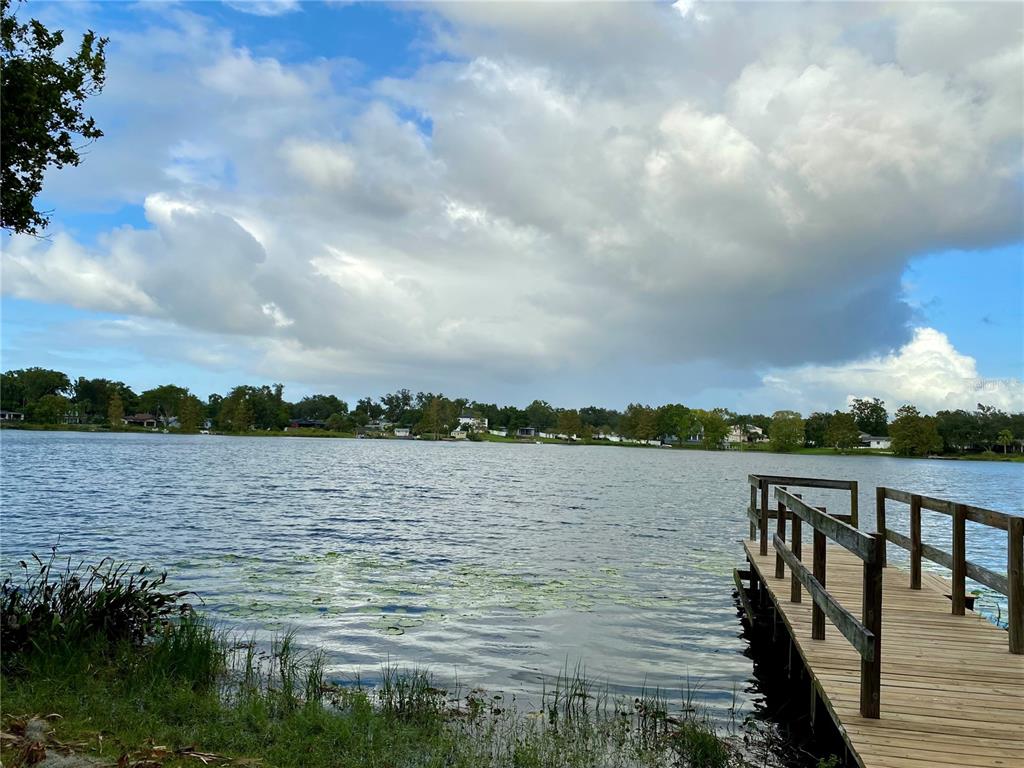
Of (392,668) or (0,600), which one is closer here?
(0,600)

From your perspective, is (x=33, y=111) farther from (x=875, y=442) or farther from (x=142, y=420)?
(x=142, y=420)

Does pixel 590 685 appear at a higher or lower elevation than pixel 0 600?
lower

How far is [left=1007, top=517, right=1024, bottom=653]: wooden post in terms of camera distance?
7356 mm

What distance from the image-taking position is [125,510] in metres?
27.3

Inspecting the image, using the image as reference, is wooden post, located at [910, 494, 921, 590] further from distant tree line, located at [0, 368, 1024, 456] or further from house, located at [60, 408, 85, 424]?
house, located at [60, 408, 85, 424]

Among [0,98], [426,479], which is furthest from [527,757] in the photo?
[426,479]

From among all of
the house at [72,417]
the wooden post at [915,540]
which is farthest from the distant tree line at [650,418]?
the wooden post at [915,540]

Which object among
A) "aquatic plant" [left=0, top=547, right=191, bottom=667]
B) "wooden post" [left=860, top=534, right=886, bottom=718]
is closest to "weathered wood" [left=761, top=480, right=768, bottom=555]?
"wooden post" [left=860, top=534, right=886, bottom=718]

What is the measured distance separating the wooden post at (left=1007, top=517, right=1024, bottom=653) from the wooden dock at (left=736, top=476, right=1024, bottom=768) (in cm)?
1

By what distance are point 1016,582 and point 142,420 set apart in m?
204

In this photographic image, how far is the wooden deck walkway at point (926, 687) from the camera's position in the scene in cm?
515

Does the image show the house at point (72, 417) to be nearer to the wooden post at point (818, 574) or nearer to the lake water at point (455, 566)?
the lake water at point (455, 566)

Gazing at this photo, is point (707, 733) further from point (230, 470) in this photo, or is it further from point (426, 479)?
point (230, 470)

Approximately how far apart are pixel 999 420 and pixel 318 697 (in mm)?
179392
